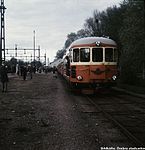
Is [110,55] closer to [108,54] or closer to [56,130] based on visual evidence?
[108,54]

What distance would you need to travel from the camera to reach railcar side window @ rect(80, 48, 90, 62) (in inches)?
892

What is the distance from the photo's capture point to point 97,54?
22.8m

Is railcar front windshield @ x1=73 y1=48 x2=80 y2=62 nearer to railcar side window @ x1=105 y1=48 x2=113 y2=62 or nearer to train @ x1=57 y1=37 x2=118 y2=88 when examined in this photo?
train @ x1=57 y1=37 x2=118 y2=88

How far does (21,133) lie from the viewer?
1054 cm

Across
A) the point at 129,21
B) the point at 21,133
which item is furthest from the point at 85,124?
the point at 129,21

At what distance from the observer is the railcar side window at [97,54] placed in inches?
891

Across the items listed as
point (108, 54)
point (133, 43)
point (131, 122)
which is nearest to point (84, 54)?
point (108, 54)

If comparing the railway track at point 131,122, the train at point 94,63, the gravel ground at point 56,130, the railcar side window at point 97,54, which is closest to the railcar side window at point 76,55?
the train at point 94,63

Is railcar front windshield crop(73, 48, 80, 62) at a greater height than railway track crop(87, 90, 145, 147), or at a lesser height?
greater

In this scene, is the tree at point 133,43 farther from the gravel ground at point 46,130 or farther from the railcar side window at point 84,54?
the gravel ground at point 46,130

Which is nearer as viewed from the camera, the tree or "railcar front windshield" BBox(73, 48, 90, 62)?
"railcar front windshield" BBox(73, 48, 90, 62)

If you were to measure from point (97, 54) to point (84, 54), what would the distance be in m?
0.70

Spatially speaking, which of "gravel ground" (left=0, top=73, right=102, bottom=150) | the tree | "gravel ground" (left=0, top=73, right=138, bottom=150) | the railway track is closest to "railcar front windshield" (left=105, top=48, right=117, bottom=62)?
the railway track

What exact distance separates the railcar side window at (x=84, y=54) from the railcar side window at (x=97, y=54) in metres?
0.27
